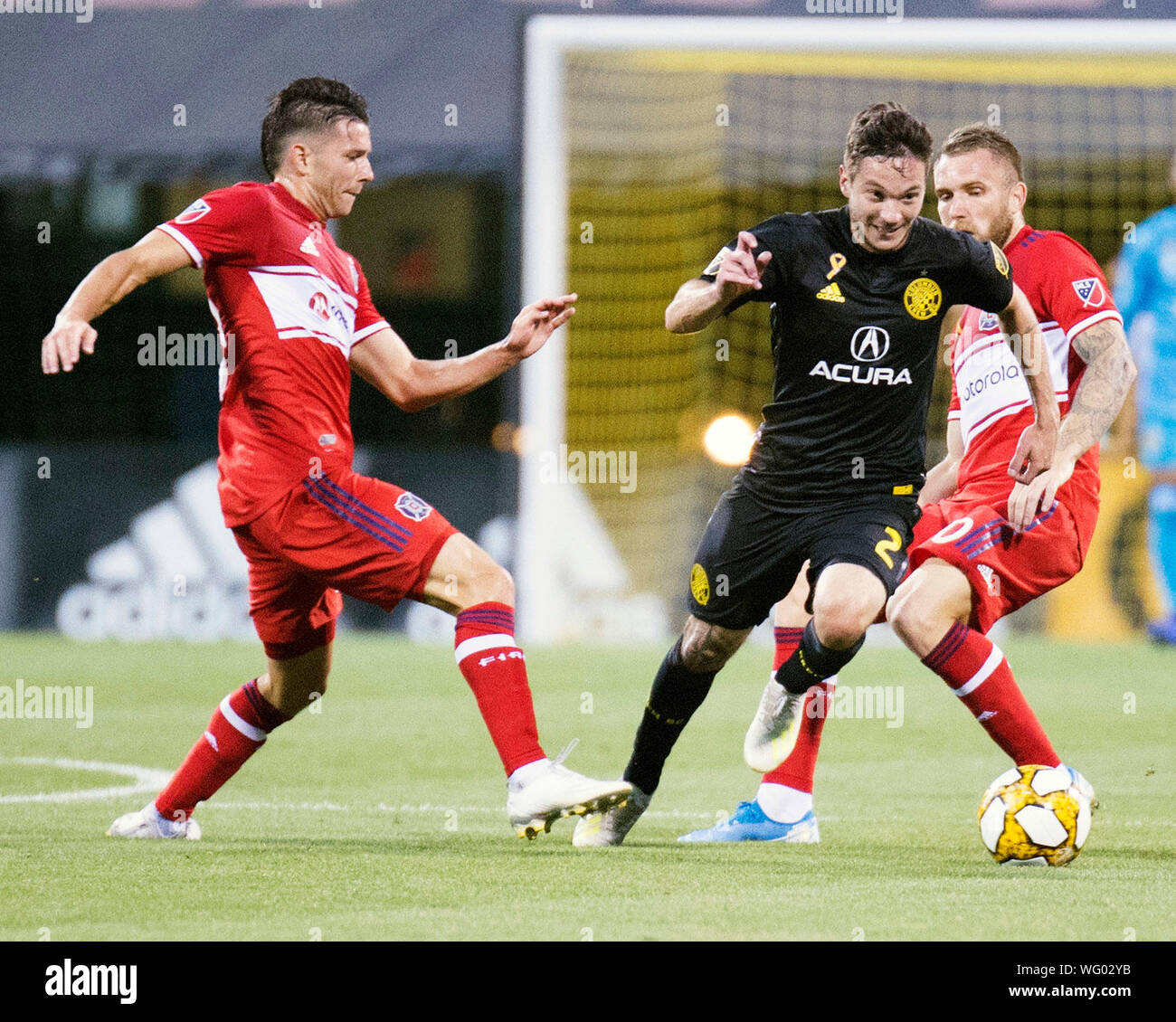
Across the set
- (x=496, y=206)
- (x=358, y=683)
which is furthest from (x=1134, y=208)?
(x=358, y=683)

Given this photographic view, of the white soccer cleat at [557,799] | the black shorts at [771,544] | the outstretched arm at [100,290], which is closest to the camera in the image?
the outstretched arm at [100,290]

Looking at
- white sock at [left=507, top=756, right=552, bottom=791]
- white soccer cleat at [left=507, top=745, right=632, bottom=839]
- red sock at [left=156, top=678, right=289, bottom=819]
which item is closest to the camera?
white soccer cleat at [left=507, top=745, right=632, bottom=839]

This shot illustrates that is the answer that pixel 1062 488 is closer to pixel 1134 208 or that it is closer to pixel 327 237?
pixel 327 237

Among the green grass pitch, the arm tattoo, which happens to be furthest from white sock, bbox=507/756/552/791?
the arm tattoo

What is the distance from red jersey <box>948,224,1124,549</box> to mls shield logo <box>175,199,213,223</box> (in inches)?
91.7

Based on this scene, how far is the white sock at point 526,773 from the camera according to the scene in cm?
448

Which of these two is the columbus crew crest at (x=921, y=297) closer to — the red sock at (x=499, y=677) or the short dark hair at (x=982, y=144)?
the short dark hair at (x=982, y=144)

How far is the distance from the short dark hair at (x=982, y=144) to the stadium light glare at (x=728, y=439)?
832cm

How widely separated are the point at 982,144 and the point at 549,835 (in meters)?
2.46

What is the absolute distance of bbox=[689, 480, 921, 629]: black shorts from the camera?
4953 mm

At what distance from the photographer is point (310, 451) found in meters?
4.80

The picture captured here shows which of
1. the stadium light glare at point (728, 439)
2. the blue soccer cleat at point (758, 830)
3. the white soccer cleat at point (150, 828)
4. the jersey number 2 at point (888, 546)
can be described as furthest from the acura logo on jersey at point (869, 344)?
the stadium light glare at point (728, 439)

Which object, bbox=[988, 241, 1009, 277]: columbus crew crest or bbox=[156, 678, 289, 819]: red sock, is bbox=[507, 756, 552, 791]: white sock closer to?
bbox=[156, 678, 289, 819]: red sock

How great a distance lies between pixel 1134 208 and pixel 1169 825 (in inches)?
395
